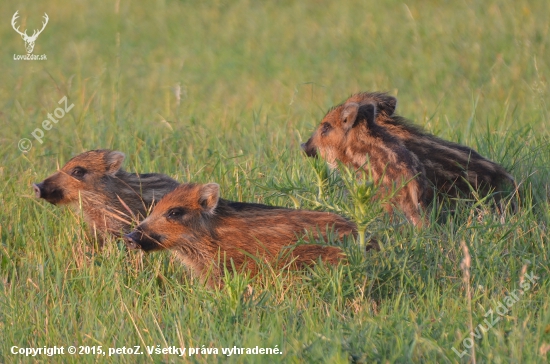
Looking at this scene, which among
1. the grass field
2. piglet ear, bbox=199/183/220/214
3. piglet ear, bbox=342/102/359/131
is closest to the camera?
the grass field

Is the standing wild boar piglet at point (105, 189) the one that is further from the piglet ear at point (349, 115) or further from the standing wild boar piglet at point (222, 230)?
the piglet ear at point (349, 115)

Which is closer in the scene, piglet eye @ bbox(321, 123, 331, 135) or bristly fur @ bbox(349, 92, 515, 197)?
bristly fur @ bbox(349, 92, 515, 197)

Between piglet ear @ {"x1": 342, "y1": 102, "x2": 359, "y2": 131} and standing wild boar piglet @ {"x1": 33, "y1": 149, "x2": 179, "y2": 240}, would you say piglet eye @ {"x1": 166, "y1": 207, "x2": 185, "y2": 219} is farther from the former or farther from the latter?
piglet ear @ {"x1": 342, "y1": 102, "x2": 359, "y2": 131}

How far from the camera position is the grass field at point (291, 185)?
4902mm

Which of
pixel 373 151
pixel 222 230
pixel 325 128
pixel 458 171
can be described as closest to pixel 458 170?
pixel 458 171

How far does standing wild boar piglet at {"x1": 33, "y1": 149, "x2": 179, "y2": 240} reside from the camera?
23.5 ft

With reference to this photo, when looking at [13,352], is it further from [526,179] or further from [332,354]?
[526,179]

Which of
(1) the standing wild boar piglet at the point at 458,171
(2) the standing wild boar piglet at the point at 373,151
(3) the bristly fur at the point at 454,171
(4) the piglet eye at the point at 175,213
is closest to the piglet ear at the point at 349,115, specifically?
(2) the standing wild boar piglet at the point at 373,151

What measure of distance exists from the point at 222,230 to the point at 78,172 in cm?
182

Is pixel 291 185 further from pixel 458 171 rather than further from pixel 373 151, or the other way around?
pixel 458 171

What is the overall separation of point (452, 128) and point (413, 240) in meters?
3.45

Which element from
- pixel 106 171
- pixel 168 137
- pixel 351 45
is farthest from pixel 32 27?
pixel 106 171

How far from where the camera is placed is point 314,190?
629 cm

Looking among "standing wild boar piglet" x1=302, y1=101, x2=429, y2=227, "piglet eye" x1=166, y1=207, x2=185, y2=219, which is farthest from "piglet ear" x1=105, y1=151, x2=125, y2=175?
"standing wild boar piglet" x1=302, y1=101, x2=429, y2=227
